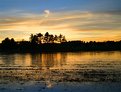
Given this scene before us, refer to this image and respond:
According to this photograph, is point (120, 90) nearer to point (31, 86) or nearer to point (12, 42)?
point (31, 86)

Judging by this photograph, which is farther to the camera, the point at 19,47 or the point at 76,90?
the point at 19,47

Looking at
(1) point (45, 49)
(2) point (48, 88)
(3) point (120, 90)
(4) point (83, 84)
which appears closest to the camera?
(3) point (120, 90)

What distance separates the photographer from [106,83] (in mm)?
30484

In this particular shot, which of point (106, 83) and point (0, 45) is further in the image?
point (0, 45)

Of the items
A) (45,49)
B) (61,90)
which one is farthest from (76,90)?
(45,49)

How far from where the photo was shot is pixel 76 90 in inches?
1066

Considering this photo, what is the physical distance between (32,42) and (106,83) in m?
169

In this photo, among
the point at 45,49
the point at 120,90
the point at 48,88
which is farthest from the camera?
the point at 45,49

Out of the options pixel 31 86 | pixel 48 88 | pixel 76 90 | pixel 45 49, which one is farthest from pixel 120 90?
pixel 45 49

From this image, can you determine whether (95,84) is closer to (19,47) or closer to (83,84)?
(83,84)

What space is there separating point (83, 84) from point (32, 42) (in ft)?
554

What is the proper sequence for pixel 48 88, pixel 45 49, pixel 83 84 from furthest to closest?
pixel 45 49, pixel 83 84, pixel 48 88

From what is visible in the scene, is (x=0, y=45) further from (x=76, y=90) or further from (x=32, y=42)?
(x=76, y=90)

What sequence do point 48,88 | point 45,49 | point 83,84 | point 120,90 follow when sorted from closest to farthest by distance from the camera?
1. point 120,90
2. point 48,88
3. point 83,84
4. point 45,49
